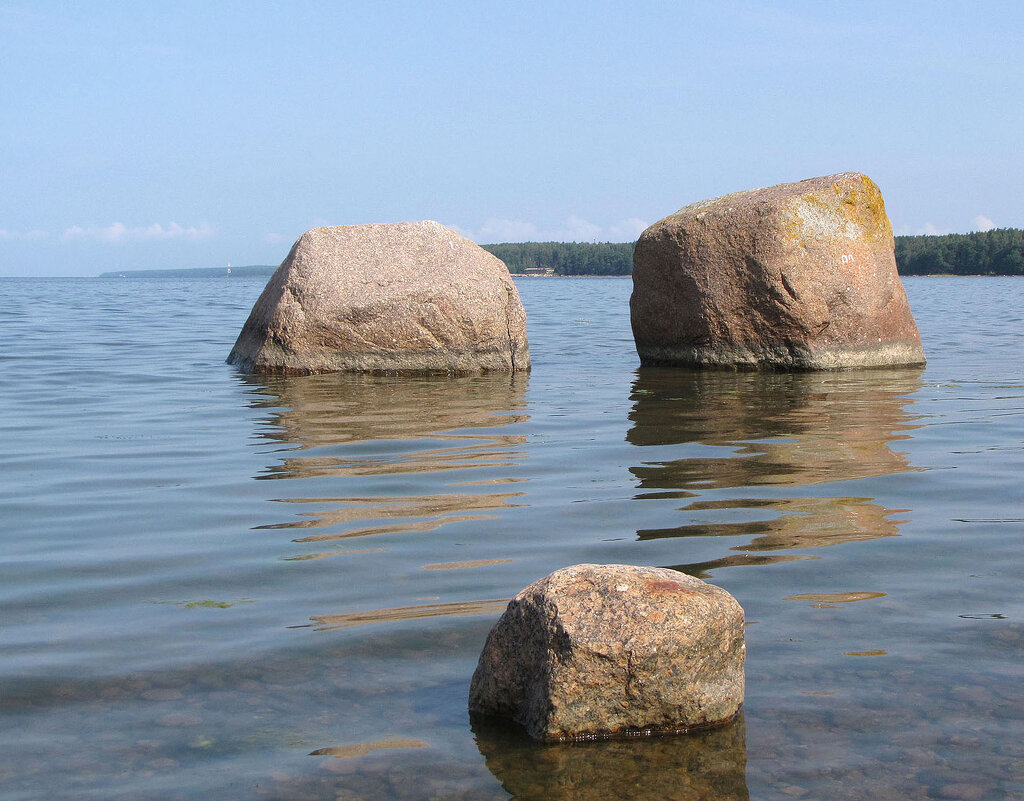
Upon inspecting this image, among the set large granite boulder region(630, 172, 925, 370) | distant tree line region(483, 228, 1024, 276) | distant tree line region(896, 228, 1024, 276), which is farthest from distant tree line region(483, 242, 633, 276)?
large granite boulder region(630, 172, 925, 370)

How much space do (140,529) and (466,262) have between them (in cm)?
683

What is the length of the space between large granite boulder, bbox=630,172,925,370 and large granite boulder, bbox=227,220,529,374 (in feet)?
6.16

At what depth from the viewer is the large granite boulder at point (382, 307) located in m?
10.8

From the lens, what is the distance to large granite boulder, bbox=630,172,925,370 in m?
10.7

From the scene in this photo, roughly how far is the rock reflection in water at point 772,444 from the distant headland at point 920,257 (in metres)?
67.7

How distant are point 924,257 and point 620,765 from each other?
311 ft

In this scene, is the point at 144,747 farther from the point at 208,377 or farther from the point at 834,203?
the point at 834,203

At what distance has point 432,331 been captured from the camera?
10984mm

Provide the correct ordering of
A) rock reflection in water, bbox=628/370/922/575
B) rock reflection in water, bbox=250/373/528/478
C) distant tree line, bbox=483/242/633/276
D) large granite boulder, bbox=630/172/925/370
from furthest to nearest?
distant tree line, bbox=483/242/633/276 < large granite boulder, bbox=630/172/925/370 < rock reflection in water, bbox=250/373/528/478 < rock reflection in water, bbox=628/370/922/575

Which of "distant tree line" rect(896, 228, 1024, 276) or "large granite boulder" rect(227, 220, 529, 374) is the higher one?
"distant tree line" rect(896, 228, 1024, 276)

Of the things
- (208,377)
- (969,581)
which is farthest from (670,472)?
(208,377)

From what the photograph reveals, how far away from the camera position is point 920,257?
90.2m

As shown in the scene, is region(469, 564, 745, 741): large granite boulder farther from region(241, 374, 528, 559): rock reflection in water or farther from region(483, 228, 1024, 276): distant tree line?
region(483, 228, 1024, 276): distant tree line

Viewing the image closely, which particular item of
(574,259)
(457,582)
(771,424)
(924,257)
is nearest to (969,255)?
(924,257)
